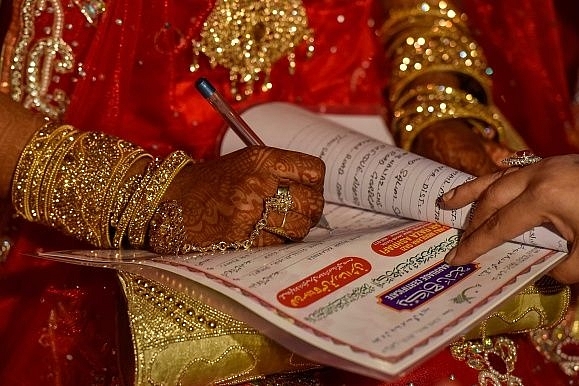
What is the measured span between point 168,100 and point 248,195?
266 millimetres

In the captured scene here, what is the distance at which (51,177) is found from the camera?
0.84m

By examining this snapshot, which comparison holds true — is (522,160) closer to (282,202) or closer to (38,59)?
(282,202)

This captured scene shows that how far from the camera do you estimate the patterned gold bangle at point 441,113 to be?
1.06 m

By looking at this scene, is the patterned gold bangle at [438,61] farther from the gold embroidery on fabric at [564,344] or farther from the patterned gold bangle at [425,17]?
the gold embroidery on fabric at [564,344]

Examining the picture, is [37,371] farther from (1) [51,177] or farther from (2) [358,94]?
(2) [358,94]

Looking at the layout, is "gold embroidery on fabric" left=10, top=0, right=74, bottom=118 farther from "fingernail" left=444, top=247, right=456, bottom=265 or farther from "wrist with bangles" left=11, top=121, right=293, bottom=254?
"fingernail" left=444, top=247, right=456, bottom=265

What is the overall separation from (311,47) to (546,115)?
351mm

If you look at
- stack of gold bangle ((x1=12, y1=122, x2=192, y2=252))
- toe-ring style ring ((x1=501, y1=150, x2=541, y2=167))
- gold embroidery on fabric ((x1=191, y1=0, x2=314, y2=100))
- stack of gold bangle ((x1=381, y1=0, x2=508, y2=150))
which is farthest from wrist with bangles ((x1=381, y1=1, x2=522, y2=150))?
stack of gold bangle ((x1=12, y1=122, x2=192, y2=252))

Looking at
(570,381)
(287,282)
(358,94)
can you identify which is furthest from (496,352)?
(358,94)

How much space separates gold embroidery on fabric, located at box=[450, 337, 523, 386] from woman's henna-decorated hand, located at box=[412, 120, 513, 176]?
206 millimetres

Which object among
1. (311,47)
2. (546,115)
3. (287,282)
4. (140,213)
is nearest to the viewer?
(287,282)

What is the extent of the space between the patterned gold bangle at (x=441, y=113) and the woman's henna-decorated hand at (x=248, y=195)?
28 cm

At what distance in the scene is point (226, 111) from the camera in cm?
84

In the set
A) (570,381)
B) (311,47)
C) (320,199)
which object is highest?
(311,47)
